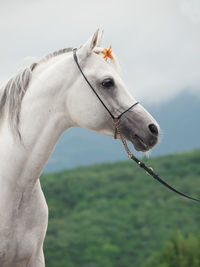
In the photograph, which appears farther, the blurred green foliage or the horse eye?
the blurred green foliage

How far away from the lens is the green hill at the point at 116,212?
3888 centimetres

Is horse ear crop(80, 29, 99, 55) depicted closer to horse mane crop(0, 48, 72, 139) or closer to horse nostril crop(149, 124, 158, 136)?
horse mane crop(0, 48, 72, 139)

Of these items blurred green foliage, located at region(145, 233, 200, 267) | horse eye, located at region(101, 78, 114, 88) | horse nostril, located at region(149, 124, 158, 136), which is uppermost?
horse eye, located at region(101, 78, 114, 88)

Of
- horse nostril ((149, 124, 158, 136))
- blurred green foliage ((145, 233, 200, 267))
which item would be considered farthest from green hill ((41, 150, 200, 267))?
horse nostril ((149, 124, 158, 136))

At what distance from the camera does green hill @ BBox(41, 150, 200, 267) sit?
3888 cm

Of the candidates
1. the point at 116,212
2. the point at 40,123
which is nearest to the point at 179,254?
the point at 116,212

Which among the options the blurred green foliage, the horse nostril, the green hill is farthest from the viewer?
the green hill

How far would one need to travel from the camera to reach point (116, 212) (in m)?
43.4

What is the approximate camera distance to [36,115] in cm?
443

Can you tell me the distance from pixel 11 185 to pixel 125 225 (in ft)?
125

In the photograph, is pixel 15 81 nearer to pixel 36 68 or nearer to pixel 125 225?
pixel 36 68

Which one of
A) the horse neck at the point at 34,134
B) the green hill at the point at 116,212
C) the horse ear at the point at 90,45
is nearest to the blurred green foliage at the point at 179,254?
the green hill at the point at 116,212

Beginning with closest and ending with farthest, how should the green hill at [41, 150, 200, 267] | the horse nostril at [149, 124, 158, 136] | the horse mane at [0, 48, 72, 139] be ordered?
1. the horse nostril at [149, 124, 158, 136]
2. the horse mane at [0, 48, 72, 139]
3. the green hill at [41, 150, 200, 267]

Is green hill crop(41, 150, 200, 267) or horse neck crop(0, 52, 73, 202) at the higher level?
horse neck crop(0, 52, 73, 202)
